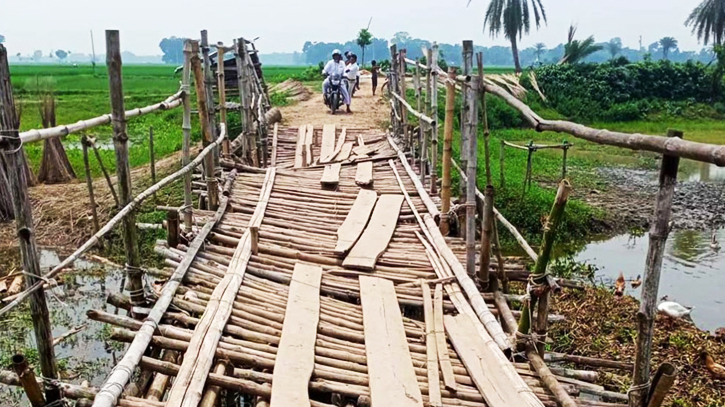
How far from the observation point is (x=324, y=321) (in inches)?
138

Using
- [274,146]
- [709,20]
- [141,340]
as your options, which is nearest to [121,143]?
[141,340]

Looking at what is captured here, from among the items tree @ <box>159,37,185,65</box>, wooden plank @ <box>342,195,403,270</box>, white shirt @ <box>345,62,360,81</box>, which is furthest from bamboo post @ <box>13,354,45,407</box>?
tree @ <box>159,37,185,65</box>

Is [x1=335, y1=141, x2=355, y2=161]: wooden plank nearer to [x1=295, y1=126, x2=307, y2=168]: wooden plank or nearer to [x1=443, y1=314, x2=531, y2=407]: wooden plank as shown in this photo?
[x1=295, y1=126, x2=307, y2=168]: wooden plank

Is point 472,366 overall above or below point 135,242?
below

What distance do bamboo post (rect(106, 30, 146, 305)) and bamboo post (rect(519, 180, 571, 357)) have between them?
2.04 meters

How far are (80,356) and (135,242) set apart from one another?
8.81 ft

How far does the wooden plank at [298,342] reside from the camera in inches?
105

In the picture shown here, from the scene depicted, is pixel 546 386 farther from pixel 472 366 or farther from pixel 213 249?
pixel 213 249

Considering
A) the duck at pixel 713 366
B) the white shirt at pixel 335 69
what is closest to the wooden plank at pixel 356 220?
the duck at pixel 713 366

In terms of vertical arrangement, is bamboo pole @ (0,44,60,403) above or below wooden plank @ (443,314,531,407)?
above

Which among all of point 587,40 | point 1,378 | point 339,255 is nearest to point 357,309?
point 339,255

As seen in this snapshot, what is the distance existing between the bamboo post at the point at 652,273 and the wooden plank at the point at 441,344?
2.88ft

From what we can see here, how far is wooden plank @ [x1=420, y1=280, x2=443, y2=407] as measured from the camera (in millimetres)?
2729

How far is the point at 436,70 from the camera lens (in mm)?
5898
